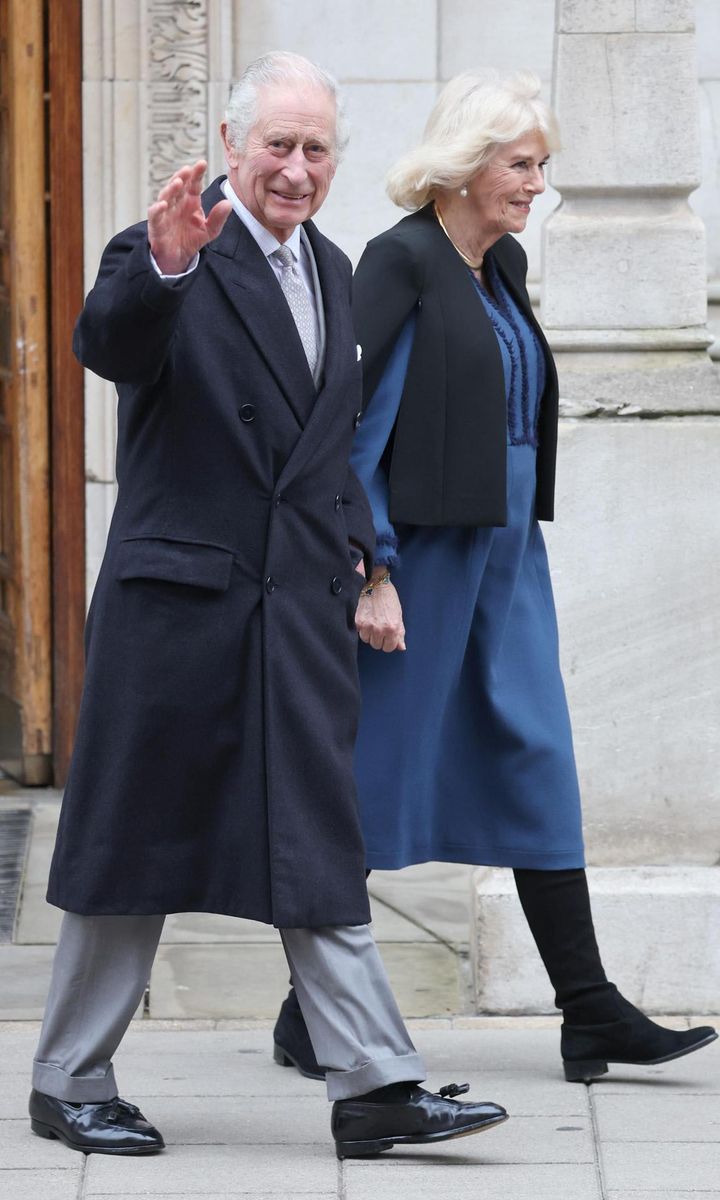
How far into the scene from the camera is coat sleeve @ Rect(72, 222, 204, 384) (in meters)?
3.24

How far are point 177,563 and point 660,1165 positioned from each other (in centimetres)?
126

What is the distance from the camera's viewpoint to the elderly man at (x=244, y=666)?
351 centimetres

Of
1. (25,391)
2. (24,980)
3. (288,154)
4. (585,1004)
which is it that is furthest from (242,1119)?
(25,391)

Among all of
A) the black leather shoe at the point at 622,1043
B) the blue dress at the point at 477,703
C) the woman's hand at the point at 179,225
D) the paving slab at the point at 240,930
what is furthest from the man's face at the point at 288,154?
the paving slab at the point at 240,930

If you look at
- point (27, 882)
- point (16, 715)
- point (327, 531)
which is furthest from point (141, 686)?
point (16, 715)

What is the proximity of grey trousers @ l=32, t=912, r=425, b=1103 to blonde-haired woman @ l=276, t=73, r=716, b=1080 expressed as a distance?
1.74 ft

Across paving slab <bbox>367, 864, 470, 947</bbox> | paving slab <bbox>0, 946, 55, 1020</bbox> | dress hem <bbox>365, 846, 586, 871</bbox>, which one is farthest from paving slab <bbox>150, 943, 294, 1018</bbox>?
dress hem <bbox>365, 846, 586, 871</bbox>

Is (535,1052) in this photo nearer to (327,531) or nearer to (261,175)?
(327,531)

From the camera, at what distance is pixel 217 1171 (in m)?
3.61

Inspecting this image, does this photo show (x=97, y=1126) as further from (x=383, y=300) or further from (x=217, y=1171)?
(x=383, y=300)

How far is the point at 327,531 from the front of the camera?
362 centimetres

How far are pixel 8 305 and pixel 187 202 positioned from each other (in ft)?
12.4

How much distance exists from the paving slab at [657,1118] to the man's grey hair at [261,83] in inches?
67.9

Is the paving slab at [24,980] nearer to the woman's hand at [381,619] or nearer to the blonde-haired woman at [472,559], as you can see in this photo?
the blonde-haired woman at [472,559]
